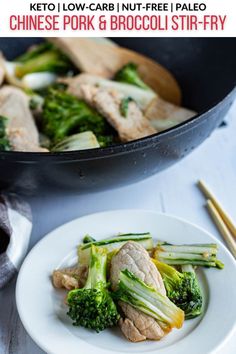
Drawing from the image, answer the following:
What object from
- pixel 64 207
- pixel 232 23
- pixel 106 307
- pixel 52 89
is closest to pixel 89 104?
pixel 52 89

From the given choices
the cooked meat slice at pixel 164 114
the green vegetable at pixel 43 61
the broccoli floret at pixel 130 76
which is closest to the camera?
the cooked meat slice at pixel 164 114

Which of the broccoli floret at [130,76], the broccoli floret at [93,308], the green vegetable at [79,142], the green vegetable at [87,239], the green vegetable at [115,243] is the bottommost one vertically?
the broccoli floret at [93,308]

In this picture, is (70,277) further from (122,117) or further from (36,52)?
(36,52)

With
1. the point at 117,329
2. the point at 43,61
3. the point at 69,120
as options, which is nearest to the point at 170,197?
the point at 69,120

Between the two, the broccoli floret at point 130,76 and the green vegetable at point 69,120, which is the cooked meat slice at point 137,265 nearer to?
the green vegetable at point 69,120

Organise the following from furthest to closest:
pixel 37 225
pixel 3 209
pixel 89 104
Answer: pixel 89 104 → pixel 37 225 → pixel 3 209

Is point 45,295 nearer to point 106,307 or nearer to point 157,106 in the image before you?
point 106,307

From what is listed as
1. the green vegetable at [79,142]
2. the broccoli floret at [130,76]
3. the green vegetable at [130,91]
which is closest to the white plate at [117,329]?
the green vegetable at [79,142]
